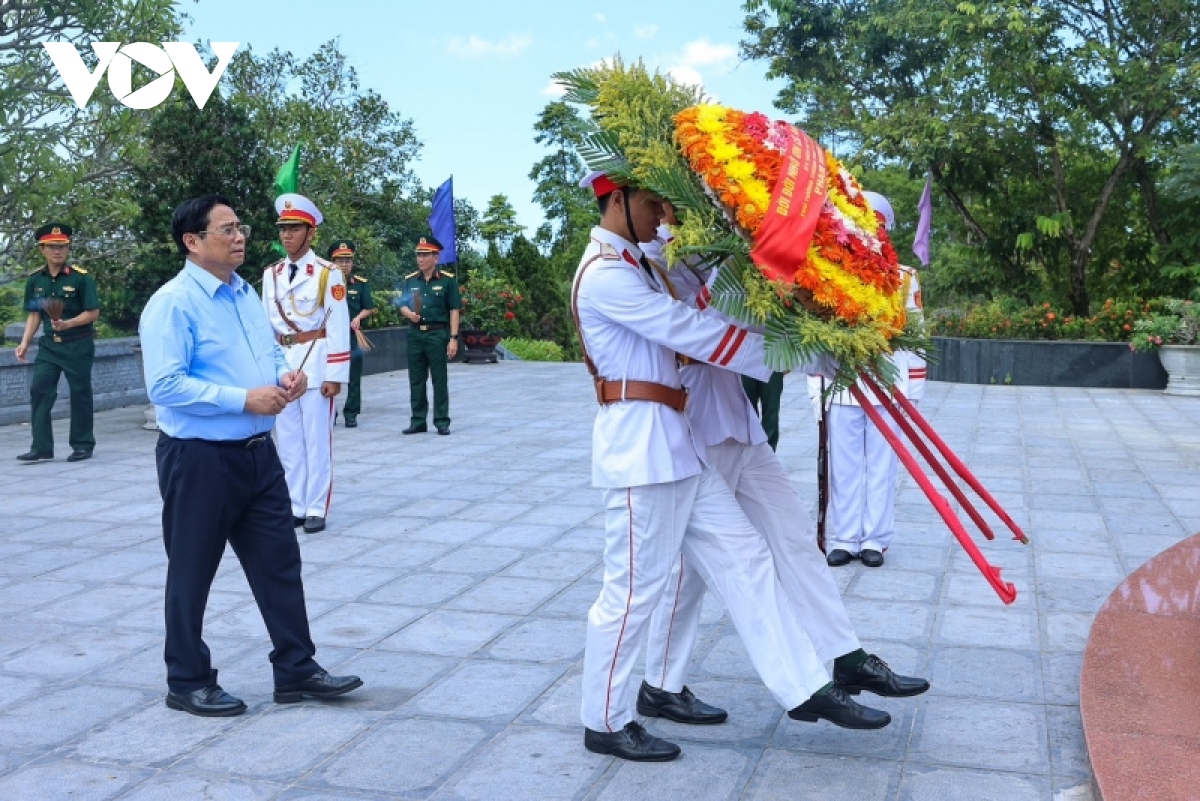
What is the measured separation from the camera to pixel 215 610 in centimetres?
558

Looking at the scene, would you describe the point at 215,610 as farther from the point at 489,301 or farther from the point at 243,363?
the point at 489,301

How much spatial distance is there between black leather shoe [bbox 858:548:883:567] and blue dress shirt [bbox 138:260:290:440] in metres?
3.21

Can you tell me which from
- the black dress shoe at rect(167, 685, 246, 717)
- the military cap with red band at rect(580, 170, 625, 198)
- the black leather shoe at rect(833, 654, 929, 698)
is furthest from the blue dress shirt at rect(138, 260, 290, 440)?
the black leather shoe at rect(833, 654, 929, 698)

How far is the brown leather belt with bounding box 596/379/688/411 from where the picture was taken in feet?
12.5

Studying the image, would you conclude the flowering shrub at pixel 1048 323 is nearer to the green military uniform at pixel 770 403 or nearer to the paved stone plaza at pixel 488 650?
the paved stone plaza at pixel 488 650

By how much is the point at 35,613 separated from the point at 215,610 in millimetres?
792

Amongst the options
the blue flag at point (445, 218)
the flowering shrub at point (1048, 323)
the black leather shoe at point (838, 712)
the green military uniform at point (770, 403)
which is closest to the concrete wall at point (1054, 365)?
the flowering shrub at point (1048, 323)

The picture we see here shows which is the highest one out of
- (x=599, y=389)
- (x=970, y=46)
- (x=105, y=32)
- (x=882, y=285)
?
(x=970, y=46)

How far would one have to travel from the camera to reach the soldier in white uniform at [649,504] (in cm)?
370

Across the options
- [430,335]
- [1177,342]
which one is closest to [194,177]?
[430,335]

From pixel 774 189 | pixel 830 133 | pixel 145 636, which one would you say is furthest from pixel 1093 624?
pixel 830 133

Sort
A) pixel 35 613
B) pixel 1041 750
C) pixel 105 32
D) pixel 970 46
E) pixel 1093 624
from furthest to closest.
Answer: pixel 970 46 < pixel 105 32 < pixel 35 613 < pixel 1093 624 < pixel 1041 750

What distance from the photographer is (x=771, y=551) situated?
4.04m

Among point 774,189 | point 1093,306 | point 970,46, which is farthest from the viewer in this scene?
point 1093,306
